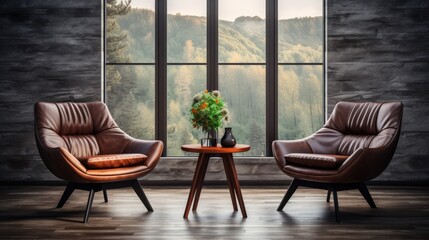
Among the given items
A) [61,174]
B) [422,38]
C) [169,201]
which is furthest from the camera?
[422,38]

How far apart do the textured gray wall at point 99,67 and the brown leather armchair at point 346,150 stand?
1.03m

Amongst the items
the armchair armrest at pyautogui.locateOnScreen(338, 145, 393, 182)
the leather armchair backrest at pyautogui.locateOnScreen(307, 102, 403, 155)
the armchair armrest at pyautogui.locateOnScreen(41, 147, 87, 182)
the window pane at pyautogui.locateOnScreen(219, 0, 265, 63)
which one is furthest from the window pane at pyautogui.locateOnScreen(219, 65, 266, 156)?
the armchair armrest at pyautogui.locateOnScreen(41, 147, 87, 182)

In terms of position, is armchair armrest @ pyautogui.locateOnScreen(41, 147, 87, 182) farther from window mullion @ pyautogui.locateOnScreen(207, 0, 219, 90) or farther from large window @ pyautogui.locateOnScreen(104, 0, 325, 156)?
window mullion @ pyautogui.locateOnScreen(207, 0, 219, 90)

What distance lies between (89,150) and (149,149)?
61cm

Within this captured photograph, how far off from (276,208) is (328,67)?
2.05 metres

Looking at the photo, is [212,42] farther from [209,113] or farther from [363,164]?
[363,164]

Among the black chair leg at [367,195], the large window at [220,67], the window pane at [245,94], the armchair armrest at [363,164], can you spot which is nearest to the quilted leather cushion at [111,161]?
the large window at [220,67]

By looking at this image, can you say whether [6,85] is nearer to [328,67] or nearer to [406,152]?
[328,67]

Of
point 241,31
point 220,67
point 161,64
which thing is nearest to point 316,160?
point 220,67

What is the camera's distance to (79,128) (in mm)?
4180

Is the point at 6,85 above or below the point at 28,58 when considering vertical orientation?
below

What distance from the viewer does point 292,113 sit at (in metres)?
5.35

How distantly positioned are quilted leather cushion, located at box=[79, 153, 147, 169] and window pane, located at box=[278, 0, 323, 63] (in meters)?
2.36

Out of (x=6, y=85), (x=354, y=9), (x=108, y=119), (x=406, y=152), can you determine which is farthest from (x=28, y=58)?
(x=406, y=152)
